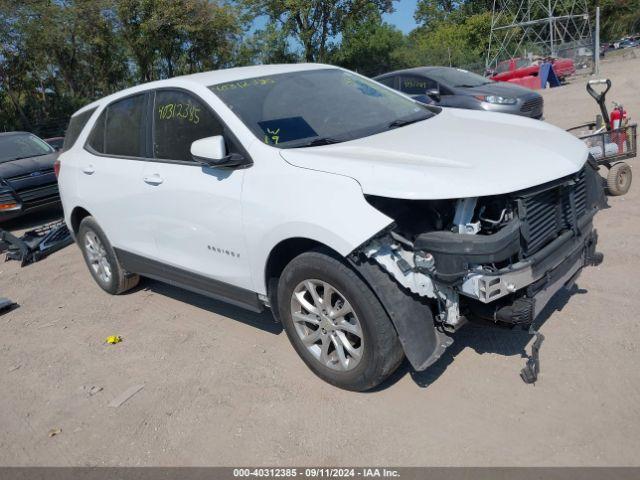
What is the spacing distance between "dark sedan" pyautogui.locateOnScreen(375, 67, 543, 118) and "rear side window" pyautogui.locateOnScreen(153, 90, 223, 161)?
769cm

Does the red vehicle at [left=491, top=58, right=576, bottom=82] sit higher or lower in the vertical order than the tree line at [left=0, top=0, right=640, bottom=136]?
lower

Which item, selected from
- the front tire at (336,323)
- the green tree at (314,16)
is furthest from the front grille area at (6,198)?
the green tree at (314,16)

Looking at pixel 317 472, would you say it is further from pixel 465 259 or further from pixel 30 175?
pixel 30 175

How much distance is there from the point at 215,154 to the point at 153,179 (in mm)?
978

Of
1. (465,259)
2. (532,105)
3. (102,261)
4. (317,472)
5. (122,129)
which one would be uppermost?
(122,129)

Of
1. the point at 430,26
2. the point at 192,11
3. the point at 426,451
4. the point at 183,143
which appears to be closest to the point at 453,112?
the point at 183,143

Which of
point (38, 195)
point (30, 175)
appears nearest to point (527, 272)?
point (38, 195)

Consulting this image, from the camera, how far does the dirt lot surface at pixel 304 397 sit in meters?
3.00

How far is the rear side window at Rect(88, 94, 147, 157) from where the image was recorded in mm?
4594

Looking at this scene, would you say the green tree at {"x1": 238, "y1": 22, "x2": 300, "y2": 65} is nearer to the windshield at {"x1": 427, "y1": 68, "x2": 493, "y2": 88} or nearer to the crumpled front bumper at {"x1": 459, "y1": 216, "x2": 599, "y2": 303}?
the windshield at {"x1": 427, "y1": 68, "x2": 493, "y2": 88}

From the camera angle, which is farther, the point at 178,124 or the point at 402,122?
the point at 178,124

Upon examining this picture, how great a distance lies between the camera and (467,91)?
39.4 feet

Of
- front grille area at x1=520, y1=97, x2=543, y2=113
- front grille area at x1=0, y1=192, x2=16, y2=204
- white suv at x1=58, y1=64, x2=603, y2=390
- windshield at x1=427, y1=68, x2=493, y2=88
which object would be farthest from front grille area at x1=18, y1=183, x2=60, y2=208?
front grille area at x1=520, y1=97, x2=543, y2=113

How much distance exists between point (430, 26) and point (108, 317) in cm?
6189
